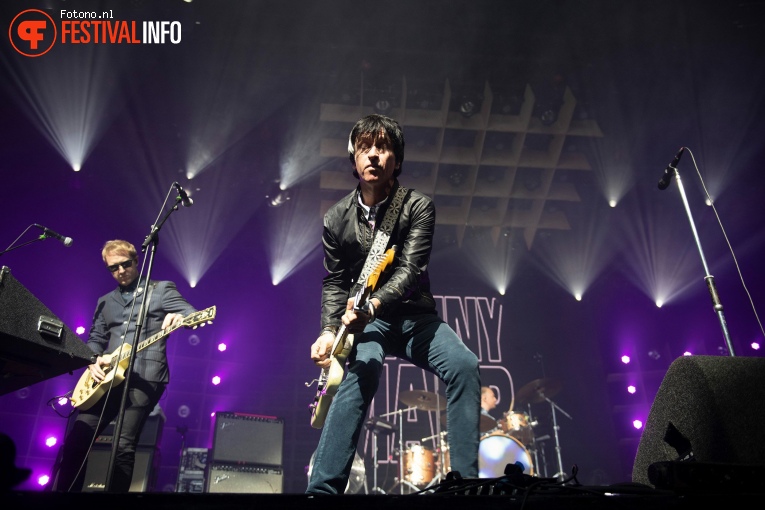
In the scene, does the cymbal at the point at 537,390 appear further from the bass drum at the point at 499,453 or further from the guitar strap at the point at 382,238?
the guitar strap at the point at 382,238

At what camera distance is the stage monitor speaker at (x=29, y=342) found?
9.60 feet

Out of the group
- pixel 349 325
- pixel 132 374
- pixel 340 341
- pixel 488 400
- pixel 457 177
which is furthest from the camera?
pixel 457 177

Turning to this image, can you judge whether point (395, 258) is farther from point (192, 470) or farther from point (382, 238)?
point (192, 470)

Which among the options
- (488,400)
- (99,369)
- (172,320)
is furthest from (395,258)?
(488,400)

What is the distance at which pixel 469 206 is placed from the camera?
9156mm

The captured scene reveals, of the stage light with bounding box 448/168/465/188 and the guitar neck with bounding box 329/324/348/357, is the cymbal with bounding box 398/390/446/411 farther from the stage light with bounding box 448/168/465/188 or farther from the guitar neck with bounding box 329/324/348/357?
the guitar neck with bounding box 329/324/348/357

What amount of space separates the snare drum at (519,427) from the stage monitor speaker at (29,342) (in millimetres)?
5975

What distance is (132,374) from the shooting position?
4.16 meters

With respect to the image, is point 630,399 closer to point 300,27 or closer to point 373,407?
point 373,407

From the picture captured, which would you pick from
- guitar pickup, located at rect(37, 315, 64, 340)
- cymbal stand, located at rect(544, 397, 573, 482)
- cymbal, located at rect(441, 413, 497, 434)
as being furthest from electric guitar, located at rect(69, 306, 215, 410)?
cymbal stand, located at rect(544, 397, 573, 482)

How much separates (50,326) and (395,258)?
222 centimetres

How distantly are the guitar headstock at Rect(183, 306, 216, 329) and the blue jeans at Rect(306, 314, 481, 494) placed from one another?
246 cm

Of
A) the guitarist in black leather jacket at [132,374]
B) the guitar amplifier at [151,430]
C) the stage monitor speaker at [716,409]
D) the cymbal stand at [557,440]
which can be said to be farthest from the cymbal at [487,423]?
the stage monitor speaker at [716,409]

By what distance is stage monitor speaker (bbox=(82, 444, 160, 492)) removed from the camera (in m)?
4.79
